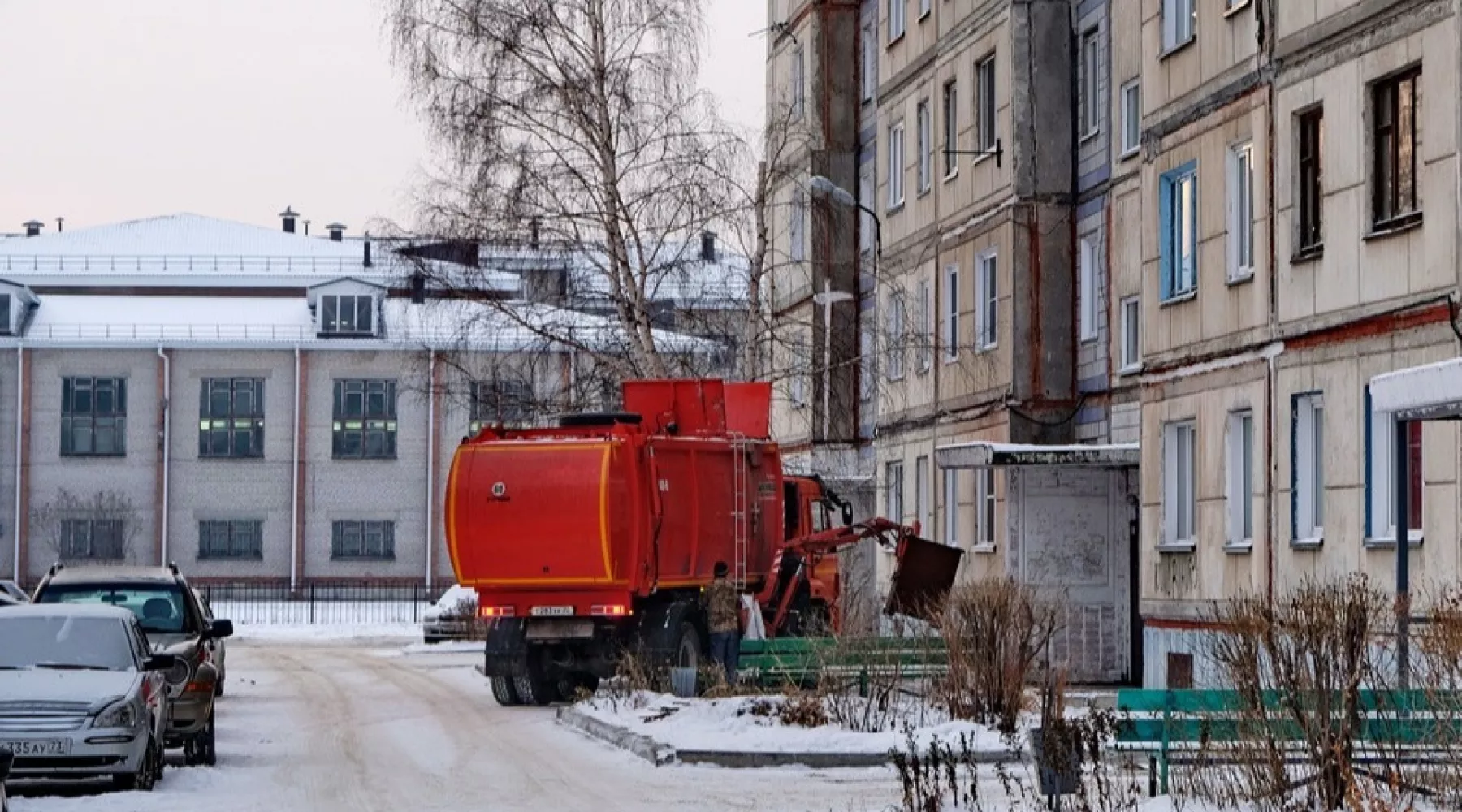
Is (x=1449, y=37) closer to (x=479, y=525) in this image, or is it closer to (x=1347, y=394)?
(x=1347, y=394)

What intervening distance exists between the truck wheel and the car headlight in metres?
12.0

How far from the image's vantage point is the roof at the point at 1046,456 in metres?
31.5

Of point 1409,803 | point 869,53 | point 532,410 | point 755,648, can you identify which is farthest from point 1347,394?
point 869,53

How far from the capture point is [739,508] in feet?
106

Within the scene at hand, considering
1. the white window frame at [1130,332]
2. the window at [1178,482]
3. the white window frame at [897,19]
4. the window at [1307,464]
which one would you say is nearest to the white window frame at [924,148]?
the white window frame at [897,19]

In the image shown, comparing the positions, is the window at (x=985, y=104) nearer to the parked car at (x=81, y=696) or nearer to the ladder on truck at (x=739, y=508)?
the ladder on truck at (x=739, y=508)

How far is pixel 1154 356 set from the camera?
28469mm

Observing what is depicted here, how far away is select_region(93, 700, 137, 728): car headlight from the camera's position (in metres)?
18.7

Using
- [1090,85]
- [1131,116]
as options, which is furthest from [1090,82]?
[1131,116]

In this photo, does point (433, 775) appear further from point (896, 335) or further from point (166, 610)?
point (896, 335)

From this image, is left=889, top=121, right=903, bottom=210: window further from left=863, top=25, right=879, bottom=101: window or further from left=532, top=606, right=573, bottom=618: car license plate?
left=532, top=606, right=573, bottom=618: car license plate

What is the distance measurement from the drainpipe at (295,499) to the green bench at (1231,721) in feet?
235

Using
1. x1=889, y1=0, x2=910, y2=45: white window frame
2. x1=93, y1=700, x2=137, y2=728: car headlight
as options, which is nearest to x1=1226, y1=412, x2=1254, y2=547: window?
x1=93, y1=700, x2=137, y2=728: car headlight

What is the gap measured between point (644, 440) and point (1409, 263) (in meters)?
11.1
